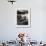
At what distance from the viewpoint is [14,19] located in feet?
18.6

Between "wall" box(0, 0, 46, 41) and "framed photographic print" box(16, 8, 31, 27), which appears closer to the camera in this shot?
"wall" box(0, 0, 46, 41)

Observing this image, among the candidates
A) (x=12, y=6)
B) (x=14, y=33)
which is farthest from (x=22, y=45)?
(x=12, y=6)

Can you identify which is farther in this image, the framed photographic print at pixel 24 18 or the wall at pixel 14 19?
the framed photographic print at pixel 24 18

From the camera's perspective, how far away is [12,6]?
5.64 meters

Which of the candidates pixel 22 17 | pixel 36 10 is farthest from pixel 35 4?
pixel 22 17

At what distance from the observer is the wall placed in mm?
5609

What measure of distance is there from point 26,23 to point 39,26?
0.59m

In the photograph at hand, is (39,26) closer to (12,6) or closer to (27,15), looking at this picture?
(27,15)

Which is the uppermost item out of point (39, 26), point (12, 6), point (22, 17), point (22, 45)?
point (12, 6)

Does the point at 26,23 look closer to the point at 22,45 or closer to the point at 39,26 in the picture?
the point at 39,26

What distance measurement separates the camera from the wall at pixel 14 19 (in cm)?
561

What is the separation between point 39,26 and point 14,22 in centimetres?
111

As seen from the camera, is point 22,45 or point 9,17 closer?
point 22,45

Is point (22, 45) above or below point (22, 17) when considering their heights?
below
